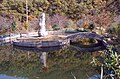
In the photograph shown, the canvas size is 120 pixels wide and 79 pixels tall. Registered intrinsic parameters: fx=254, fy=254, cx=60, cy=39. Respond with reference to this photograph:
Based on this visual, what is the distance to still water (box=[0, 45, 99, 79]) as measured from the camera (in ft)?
42.7

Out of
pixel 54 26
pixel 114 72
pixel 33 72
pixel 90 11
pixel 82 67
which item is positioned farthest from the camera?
pixel 90 11

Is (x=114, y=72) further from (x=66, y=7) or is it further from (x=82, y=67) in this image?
(x=66, y=7)

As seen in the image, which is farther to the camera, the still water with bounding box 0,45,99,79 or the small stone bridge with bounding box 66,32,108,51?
the small stone bridge with bounding box 66,32,108,51

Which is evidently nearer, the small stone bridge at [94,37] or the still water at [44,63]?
the still water at [44,63]

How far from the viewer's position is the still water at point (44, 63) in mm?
13009

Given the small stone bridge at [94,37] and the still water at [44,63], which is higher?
the small stone bridge at [94,37]

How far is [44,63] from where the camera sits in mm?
15898

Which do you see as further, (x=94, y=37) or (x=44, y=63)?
(x=94, y=37)

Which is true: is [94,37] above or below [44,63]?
above

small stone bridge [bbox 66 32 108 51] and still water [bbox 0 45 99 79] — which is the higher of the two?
small stone bridge [bbox 66 32 108 51]

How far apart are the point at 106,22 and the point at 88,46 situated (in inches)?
246

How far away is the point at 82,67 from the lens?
48.5 ft

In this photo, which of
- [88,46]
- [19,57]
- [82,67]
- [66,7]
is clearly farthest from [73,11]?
[82,67]

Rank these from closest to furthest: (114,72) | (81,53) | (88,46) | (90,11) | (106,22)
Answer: (114,72), (81,53), (88,46), (106,22), (90,11)
